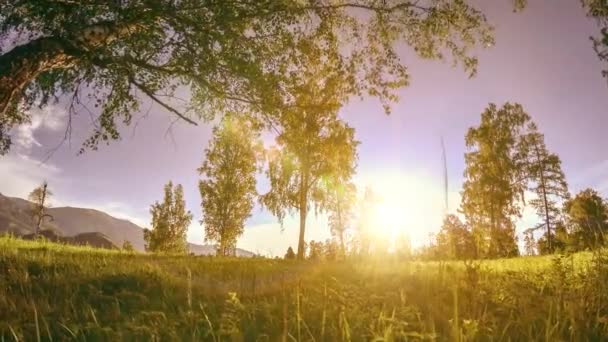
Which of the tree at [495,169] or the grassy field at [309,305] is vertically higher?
the tree at [495,169]

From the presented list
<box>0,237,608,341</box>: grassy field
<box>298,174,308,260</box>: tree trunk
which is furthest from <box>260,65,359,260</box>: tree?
<box>0,237,608,341</box>: grassy field

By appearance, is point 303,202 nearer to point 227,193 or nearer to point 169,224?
point 227,193

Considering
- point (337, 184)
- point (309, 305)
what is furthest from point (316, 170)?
point (309, 305)

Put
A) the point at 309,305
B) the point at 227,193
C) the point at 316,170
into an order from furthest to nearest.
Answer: the point at 227,193
the point at 316,170
the point at 309,305

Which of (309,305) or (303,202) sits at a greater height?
(303,202)

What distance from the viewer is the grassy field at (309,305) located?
2.96 m

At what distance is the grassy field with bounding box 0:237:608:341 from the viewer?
9.73ft

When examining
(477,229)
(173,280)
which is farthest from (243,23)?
(477,229)

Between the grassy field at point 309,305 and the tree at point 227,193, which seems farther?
the tree at point 227,193

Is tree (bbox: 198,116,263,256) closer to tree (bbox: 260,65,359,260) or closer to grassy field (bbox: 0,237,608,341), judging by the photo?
tree (bbox: 260,65,359,260)

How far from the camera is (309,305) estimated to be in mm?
4344

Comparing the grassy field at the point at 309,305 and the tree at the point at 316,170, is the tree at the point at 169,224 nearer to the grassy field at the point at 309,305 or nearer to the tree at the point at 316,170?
the tree at the point at 316,170

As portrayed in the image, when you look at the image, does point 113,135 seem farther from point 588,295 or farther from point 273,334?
point 588,295

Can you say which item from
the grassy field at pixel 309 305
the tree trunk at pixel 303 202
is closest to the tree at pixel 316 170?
the tree trunk at pixel 303 202
